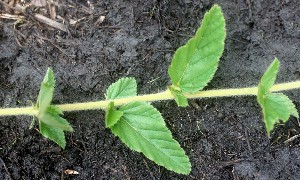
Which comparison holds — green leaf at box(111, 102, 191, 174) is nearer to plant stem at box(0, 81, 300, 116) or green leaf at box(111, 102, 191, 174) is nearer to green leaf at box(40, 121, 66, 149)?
plant stem at box(0, 81, 300, 116)

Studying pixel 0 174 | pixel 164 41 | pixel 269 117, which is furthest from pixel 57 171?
pixel 269 117

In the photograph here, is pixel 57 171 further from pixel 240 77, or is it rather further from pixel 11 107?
pixel 240 77

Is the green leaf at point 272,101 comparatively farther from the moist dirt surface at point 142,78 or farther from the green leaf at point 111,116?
the green leaf at point 111,116

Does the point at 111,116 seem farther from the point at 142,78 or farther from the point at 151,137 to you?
the point at 142,78

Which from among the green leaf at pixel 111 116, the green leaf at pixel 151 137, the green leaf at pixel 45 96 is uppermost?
the green leaf at pixel 45 96

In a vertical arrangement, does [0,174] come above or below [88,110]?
below

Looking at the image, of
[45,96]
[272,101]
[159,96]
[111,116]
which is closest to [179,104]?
[159,96]

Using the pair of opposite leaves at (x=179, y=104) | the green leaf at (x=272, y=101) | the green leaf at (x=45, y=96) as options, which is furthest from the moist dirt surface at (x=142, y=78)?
the green leaf at (x=45, y=96)
